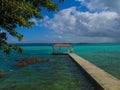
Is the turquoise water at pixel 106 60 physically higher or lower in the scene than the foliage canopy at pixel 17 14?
lower

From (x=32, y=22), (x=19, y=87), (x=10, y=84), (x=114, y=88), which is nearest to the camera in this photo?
(x=32, y=22)

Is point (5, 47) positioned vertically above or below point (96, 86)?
above

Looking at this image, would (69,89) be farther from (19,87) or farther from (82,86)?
(19,87)

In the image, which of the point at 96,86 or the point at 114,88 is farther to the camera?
the point at 96,86

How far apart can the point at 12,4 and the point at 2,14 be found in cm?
76

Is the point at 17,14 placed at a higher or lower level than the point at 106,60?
higher

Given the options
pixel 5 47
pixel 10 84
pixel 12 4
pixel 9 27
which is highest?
pixel 12 4

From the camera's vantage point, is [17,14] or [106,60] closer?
[17,14]

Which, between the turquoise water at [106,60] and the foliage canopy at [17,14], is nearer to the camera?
the foliage canopy at [17,14]

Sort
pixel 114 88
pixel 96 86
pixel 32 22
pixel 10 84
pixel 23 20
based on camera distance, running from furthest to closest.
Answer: pixel 10 84 < pixel 96 86 < pixel 114 88 < pixel 32 22 < pixel 23 20

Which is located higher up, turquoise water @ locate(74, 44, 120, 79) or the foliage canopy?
the foliage canopy

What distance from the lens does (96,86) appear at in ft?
53.3

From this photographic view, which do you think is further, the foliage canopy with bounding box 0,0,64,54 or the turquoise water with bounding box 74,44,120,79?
the turquoise water with bounding box 74,44,120,79

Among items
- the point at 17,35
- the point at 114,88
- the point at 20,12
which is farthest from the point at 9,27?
the point at 114,88
